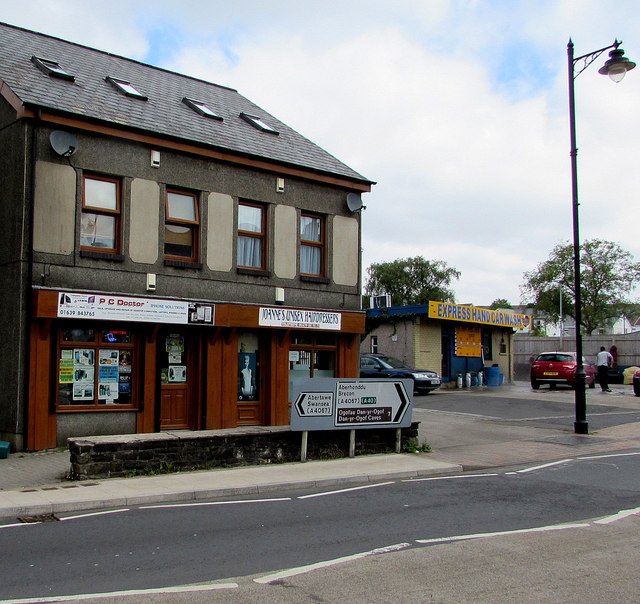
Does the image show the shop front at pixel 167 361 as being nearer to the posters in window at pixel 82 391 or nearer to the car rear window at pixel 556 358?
the posters in window at pixel 82 391

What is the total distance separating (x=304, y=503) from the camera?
9648 mm

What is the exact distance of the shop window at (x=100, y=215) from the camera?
47.9 ft

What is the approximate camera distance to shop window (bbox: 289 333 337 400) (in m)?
17.9

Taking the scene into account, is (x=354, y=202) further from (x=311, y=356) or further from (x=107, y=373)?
(x=107, y=373)

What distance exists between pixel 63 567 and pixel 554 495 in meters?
6.66

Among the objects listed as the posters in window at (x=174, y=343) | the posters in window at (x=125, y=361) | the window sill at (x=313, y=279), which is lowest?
the posters in window at (x=125, y=361)

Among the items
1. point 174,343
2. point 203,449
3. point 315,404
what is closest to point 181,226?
point 174,343

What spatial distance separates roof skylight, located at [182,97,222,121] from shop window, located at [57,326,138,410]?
6253mm

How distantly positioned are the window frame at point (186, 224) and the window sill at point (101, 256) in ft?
3.70

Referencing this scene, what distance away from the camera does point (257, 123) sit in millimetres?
19438

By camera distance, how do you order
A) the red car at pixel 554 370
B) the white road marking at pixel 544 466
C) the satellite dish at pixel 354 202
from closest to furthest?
the white road marking at pixel 544 466 < the satellite dish at pixel 354 202 < the red car at pixel 554 370

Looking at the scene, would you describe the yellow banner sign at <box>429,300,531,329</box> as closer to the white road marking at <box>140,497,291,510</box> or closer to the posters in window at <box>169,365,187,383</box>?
the posters in window at <box>169,365,187,383</box>

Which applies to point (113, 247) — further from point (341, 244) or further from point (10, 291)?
point (341, 244)

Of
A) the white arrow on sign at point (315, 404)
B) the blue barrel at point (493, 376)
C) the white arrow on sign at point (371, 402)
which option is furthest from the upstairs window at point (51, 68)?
the blue barrel at point (493, 376)
